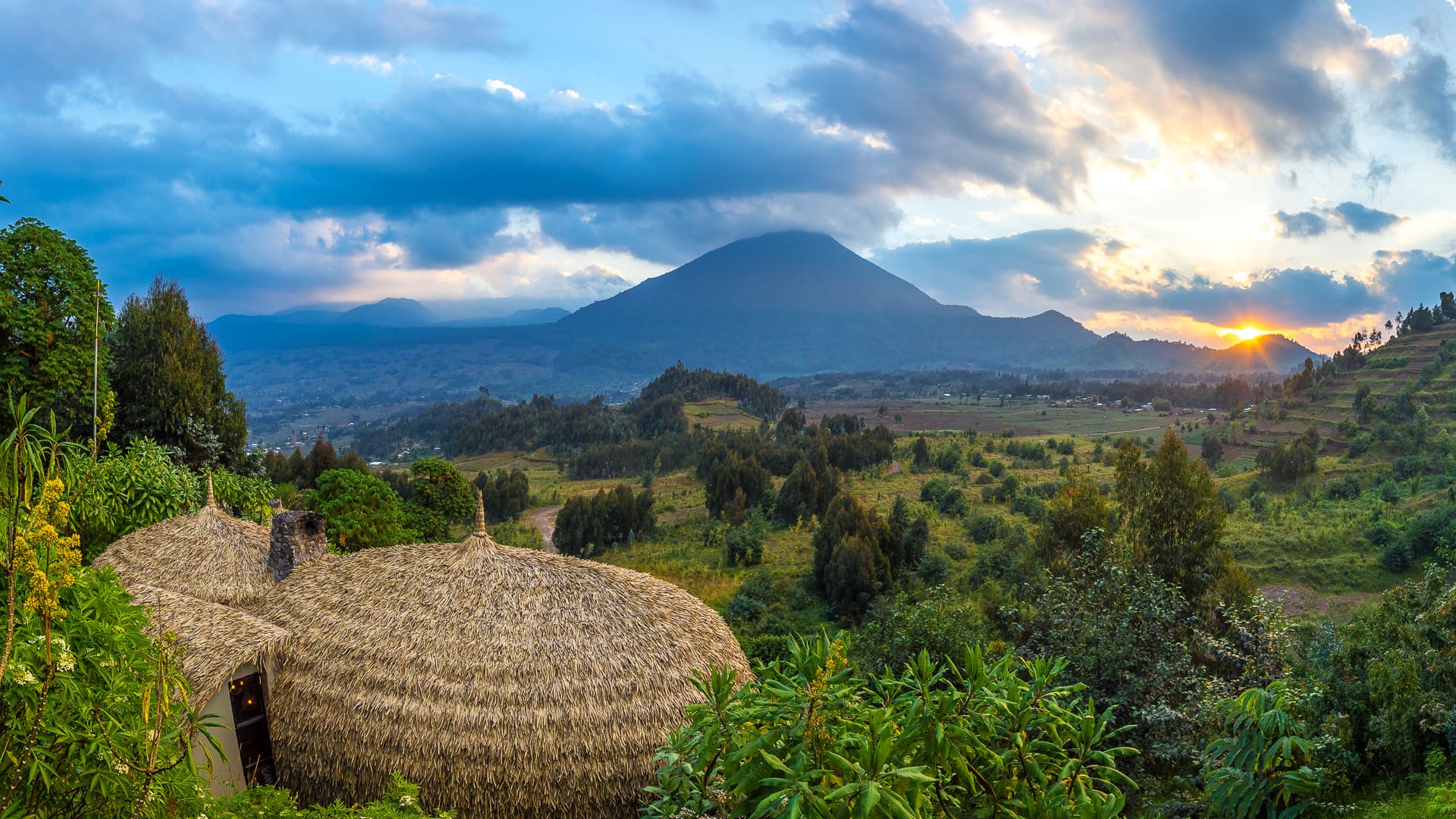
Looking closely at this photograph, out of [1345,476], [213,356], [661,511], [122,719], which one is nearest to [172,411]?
[213,356]

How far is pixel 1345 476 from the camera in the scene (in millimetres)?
34188

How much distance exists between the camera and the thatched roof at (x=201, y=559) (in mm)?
10977

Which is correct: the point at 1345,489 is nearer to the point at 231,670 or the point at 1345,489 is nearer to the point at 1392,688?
the point at 1392,688

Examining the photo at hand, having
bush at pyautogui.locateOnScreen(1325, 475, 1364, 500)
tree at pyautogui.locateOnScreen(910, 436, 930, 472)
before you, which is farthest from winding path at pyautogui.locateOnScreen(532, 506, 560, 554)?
bush at pyautogui.locateOnScreen(1325, 475, 1364, 500)

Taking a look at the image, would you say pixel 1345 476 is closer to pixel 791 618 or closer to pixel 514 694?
pixel 791 618

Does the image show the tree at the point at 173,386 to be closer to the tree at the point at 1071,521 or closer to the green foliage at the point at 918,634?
the green foliage at the point at 918,634

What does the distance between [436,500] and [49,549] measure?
75.5 ft

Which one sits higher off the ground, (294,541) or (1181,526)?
(294,541)

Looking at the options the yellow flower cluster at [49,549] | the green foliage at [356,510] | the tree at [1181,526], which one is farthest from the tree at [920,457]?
the yellow flower cluster at [49,549]

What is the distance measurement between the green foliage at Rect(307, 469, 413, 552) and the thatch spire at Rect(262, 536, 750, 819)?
947cm

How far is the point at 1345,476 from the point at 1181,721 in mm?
32914

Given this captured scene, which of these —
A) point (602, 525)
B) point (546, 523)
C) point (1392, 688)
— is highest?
point (1392, 688)

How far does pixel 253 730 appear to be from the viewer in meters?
8.85

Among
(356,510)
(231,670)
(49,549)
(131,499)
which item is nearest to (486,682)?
(231,670)
